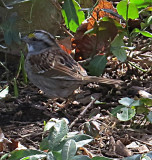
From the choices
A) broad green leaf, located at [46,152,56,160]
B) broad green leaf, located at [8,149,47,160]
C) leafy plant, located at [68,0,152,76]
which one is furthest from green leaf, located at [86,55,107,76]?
broad green leaf, located at [46,152,56,160]

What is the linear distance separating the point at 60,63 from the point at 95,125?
1.22 m

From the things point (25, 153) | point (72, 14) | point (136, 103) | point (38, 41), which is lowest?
point (25, 153)

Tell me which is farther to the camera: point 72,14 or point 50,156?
point 72,14

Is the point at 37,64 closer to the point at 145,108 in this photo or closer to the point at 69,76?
the point at 69,76

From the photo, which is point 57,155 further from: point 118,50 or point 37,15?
point 37,15

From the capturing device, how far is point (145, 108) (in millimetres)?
3227

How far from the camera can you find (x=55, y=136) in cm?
256

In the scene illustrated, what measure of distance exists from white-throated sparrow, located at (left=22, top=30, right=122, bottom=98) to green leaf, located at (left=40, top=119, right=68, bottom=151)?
134 cm

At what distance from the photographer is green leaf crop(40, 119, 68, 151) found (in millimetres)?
2537

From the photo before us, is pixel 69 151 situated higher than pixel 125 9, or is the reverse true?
pixel 125 9

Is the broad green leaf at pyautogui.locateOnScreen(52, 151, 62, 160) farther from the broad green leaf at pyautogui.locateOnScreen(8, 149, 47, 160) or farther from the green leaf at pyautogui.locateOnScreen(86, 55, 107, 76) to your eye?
the green leaf at pyautogui.locateOnScreen(86, 55, 107, 76)

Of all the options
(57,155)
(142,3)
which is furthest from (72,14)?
(57,155)

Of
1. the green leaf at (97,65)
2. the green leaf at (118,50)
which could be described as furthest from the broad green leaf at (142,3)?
the green leaf at (97,65)

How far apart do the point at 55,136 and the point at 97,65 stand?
176 cm
